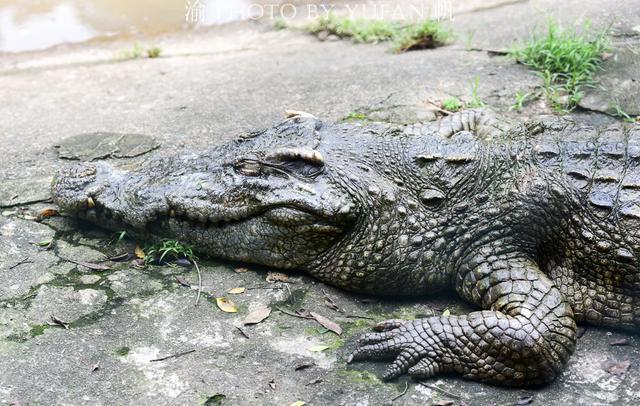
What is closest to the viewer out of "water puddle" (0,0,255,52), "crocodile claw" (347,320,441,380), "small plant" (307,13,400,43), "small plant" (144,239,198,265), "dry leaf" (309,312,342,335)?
"crocodile claw" (347,320,441,380)

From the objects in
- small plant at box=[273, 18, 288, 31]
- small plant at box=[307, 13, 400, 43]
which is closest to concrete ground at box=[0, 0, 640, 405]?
small plant at box=[307, 13, 400, 43]

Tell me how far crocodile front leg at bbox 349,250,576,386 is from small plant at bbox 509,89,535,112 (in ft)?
8.77

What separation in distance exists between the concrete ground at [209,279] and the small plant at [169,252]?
105 millimetres

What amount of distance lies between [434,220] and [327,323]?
86 cm

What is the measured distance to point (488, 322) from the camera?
3.88 metres

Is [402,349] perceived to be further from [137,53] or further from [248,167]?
[137,53]

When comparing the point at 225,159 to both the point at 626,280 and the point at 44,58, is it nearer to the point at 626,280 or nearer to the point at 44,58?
the point at 626,280

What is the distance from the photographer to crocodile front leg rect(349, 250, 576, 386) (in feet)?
12.4

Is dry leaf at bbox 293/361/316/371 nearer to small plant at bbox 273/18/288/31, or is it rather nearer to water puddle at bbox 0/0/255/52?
small plant at bbox 273/18/288/31

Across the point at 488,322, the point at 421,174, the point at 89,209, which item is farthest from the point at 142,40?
the point at 488,322

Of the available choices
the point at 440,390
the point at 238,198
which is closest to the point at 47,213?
the point at 238,198

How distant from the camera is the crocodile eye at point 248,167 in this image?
459 centimetres

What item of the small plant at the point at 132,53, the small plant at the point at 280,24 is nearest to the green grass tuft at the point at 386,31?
the small plant at the point at 280,24

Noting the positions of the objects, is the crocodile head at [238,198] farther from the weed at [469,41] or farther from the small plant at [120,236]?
the weed at [469,41]
